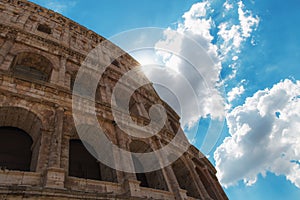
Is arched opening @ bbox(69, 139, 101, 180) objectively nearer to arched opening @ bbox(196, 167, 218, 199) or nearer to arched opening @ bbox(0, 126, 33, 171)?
arched opening @ bbox(0, 126, 33, 171)

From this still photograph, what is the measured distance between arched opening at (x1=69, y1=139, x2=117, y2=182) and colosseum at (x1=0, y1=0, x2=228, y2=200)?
0.04m

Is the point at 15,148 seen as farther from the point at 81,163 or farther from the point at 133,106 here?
the point at 133,106

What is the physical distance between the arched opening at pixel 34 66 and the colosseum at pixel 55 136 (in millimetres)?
51

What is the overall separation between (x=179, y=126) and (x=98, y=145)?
1011 cm

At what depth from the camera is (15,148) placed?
32.2 feet

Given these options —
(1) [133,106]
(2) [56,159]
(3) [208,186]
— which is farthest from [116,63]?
(2) [56,159]

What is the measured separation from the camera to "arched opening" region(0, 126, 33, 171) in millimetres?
9250

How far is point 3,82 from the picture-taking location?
942 centimetres

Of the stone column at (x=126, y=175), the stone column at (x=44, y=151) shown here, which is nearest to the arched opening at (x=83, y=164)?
the stone column at (x=126, y=175)

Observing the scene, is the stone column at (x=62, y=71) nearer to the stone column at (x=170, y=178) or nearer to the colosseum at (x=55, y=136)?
the colosseum at (x=55, y=136)

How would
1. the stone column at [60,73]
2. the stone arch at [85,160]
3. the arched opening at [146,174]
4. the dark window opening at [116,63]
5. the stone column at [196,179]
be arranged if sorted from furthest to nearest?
the dark window opening at [116,63], the stone column at [196,179], the stone column at [60,73], the arched opening at [146,174], the stone arch at [85,160]

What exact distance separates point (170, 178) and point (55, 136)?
5.63 m

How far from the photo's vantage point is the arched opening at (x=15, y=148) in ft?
30.3

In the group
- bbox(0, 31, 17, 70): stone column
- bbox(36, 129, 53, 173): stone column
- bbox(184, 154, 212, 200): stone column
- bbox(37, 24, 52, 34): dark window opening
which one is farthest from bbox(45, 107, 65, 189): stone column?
bbox(37, 24, 52, 34): dark window opening
